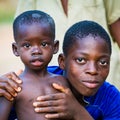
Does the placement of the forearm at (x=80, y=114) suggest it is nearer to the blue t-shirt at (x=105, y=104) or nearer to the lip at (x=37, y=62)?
the blue t-shirt at (x=105, y=104)

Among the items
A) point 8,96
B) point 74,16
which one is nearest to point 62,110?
point 8,96

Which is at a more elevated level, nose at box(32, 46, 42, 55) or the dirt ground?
nose at box(32, 46, 42, 55)

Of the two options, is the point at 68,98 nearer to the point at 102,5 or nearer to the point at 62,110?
the point at 62,110

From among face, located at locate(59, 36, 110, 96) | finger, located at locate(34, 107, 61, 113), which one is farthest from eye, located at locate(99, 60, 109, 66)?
finger, located at locate(34, 107, 61, 113)

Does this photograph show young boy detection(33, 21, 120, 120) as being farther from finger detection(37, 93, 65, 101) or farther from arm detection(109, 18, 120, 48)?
arm detection(109, 18, 120, 48)

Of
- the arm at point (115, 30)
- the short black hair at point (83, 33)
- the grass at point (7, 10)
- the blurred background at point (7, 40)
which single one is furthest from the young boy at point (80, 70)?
the grass at point (7, 10)

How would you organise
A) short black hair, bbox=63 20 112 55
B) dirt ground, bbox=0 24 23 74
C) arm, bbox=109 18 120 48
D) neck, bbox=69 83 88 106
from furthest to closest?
1. dirt ground, bbox=0 24 23 74
2. arm, bbox=109 18 120 48
3. neck, bbox=69 83 88 106
4. short black hair, bbox=63 20 112 55

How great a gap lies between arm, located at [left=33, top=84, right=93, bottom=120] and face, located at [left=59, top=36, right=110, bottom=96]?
83 mm

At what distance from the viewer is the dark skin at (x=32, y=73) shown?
3.18 meters

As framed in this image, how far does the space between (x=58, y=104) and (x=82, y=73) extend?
0.72 feet

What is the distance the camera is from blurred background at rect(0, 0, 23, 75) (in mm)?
9555

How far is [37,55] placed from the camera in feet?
10.5

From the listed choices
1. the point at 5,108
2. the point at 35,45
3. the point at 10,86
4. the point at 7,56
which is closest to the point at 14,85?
the point at 10,86

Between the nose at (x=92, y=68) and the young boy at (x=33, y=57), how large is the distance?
0.76 ft
